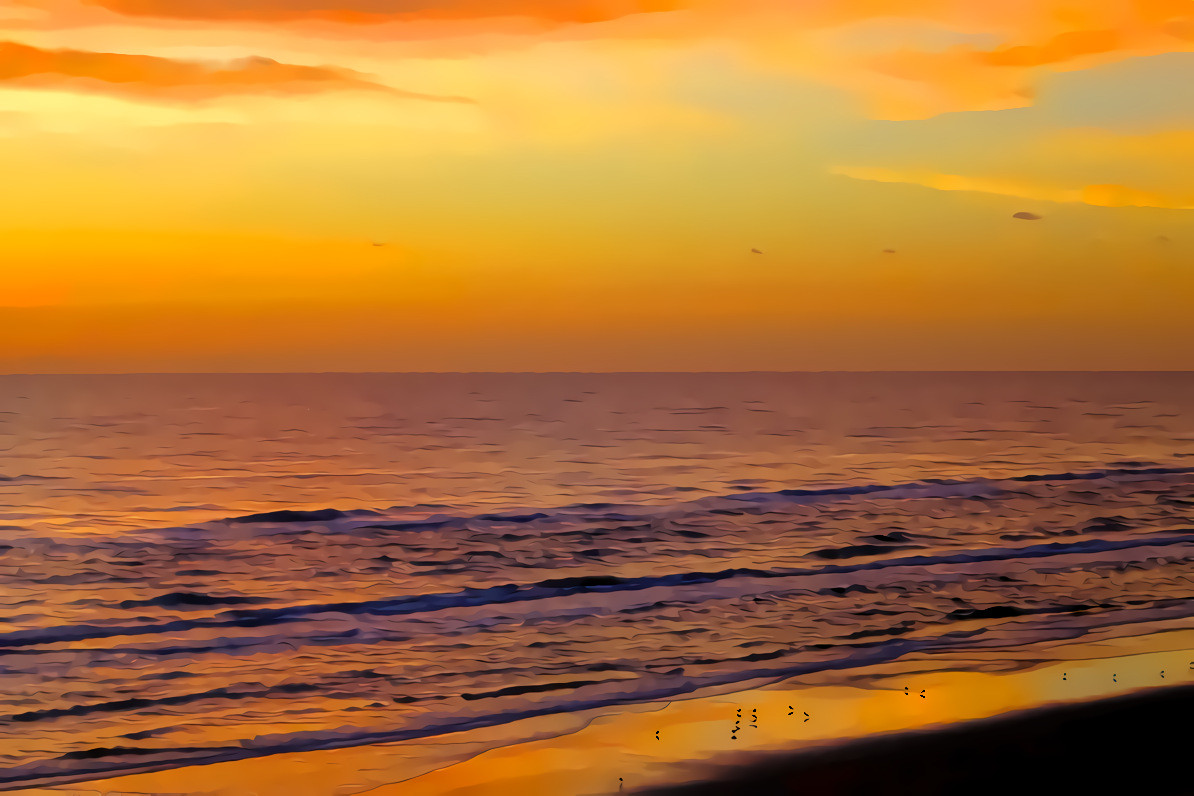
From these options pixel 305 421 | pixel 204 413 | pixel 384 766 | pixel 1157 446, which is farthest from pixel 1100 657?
pixel 204 413

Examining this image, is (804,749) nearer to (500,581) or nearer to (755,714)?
(755,714)

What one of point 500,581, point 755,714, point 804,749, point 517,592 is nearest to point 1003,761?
point 804,749

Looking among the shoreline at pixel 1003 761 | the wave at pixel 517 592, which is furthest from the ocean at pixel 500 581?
the shoreline at pixel 1003 761

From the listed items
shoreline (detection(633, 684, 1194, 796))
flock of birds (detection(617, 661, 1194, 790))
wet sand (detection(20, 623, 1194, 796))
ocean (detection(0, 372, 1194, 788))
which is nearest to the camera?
shoreline (detection(633, 684, 1194, 796))

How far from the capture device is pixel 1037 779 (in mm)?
6395

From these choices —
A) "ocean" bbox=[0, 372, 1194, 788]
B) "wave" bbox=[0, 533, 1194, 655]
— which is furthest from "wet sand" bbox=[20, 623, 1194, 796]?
"wave" bbox=[0, 533, 1194, 655]

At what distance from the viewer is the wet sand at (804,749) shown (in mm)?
6434

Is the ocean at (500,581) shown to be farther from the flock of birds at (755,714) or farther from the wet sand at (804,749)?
the flock of birds at (755,714)

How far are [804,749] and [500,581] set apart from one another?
7519 mm

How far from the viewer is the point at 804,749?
6.99 metres

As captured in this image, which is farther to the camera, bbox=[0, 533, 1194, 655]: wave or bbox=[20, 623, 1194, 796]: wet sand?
bbox=[0, 533, 1194, 655]: wave

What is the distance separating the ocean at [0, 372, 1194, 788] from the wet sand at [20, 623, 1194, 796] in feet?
1.57

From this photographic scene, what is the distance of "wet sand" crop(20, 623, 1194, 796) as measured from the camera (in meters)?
6.43

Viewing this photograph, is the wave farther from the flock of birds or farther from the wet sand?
the flock of birds
